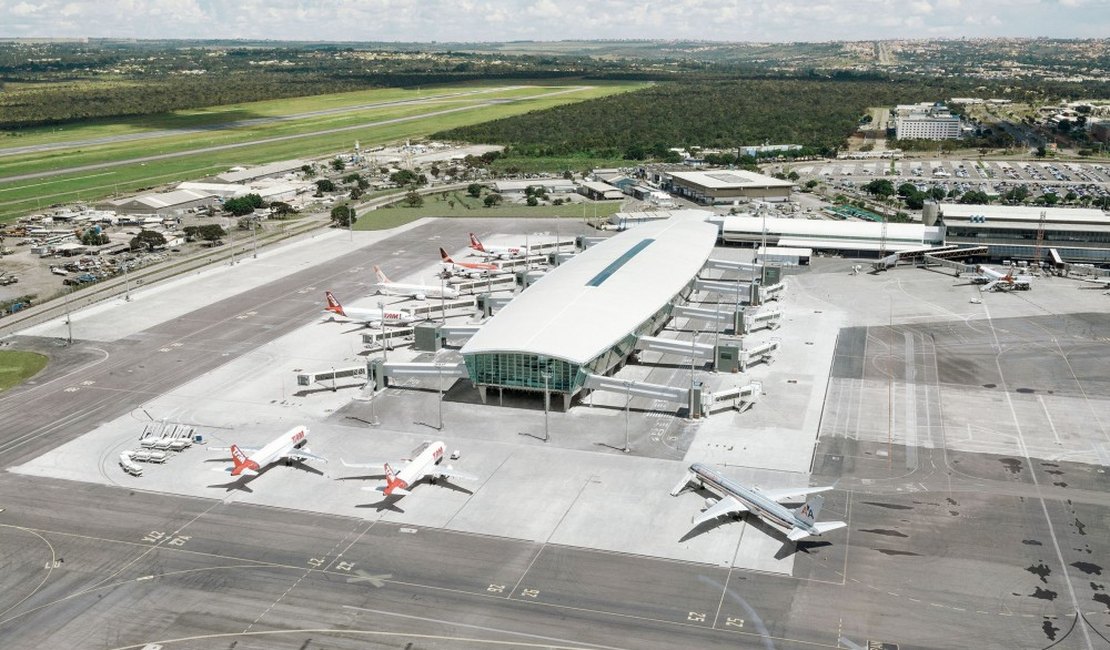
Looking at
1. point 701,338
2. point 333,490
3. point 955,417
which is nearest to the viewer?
point 333,490

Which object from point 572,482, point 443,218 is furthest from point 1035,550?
point 443,218

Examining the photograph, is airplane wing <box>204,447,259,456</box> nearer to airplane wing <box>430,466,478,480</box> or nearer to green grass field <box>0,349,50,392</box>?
airplane wing <box>430,466,478,480</box>

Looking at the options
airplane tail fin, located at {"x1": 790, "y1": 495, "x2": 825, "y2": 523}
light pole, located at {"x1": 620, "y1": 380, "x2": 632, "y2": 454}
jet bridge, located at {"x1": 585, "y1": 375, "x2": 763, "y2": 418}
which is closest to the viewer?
airplane tail fin, located at {"x1": 790, "y1": 495, "x2": 825, "y2": 523}

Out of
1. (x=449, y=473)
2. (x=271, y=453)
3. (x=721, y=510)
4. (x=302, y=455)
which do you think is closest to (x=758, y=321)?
(x=721, y=510)

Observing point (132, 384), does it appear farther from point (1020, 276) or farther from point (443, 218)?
point (1020, 276)

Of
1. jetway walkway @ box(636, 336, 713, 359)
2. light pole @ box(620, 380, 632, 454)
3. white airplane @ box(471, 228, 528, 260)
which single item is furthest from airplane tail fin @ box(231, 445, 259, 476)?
white airplane @ box(471, 228, 528, 260)
